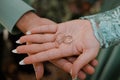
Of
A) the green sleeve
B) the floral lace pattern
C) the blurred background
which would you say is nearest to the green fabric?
the floral lace pattern

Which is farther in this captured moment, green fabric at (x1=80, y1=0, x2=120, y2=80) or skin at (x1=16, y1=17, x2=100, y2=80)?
green fabric at (x1=80, y1=0, x2=120, y2=80)

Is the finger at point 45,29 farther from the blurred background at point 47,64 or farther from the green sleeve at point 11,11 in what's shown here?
the blurred background at point 47,64

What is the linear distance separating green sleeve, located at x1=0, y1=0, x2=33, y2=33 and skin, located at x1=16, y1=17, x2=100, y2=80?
123 mm

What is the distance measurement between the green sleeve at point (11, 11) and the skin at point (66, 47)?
123 millimetres

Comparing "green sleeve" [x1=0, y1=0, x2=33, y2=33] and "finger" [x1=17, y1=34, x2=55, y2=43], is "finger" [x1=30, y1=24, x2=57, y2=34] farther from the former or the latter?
"green sleeve" [x1=0, y1=0, x2=33, y2=33]

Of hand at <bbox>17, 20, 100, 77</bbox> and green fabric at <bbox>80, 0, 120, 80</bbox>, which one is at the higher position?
hand at <bbox>17, 20, 100, 77</bbox>

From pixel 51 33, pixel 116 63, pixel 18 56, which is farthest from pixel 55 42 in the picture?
pixel 18 56

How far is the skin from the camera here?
0.84 metres

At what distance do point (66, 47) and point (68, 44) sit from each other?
1cm

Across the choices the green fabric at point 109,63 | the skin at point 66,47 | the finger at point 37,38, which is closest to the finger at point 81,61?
the skin at point 66,47

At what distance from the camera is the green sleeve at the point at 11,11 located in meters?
1.03

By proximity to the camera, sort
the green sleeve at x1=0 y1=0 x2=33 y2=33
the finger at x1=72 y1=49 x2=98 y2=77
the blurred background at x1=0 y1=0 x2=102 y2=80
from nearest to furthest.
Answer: the finger at x1=72 y1=49 x2=98 y2=77
the green sleeve at x1=0 y1=0 x2=33 y2=33
the blurred background at x1=0 y1=0 x2=102 y2=80

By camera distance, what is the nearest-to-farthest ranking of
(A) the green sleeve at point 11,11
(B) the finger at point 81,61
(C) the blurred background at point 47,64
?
(B) the finger at point 81,61
(A) the green sleeve at point 11,11
(C) the blurred background at point 47,64

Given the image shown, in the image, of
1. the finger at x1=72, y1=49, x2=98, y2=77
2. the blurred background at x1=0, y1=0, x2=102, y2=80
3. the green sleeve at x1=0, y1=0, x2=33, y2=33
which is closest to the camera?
the finger at x1=72, y1=49, x2=98, y2=77
